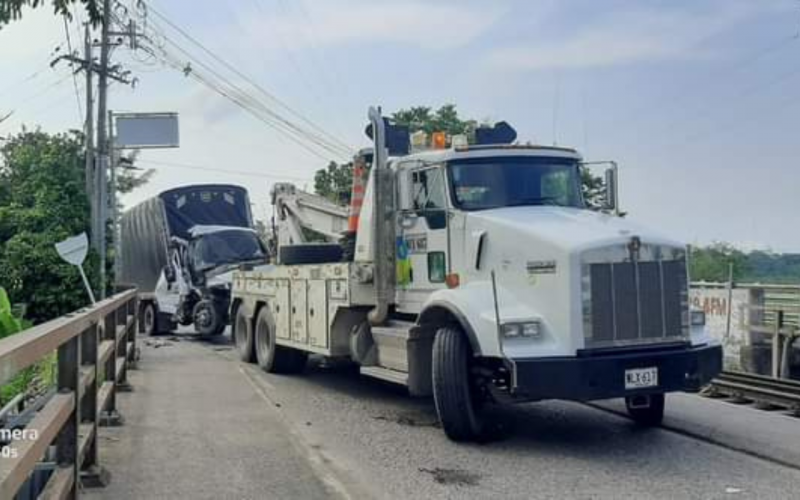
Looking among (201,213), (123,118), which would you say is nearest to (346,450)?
(201,213)

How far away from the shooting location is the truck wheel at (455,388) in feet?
24.7

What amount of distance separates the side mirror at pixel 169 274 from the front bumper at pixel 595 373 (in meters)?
14.8

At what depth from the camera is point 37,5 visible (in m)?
4.95

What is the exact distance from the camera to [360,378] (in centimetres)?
1231

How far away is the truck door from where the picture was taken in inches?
347

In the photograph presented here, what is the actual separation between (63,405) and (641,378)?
15.8ft

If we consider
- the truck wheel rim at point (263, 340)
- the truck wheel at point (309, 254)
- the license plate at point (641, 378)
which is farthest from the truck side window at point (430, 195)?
the truck wheel rim at point (263, 340)

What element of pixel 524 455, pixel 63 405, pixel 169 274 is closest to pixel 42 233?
pixel 169 274

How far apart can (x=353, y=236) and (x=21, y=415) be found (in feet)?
20.5

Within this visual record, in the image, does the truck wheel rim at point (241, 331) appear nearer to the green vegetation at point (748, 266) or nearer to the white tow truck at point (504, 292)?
the white tow truck at point (504, 292)

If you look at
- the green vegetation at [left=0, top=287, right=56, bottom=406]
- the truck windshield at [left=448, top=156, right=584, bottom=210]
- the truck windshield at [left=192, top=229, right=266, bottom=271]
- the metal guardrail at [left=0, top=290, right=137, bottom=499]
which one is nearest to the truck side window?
the truck windshield at [left=448, top=156, right=584, bottom=210]

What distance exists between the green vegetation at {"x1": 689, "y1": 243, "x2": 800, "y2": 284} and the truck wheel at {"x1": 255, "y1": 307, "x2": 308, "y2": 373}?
388 inches

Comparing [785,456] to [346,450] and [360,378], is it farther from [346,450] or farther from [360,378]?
[360,378]

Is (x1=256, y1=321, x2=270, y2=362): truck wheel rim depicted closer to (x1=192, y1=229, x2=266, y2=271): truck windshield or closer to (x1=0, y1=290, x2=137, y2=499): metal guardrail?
(x1=0, y1=290, x2=137, y2=499): metal guardrail
